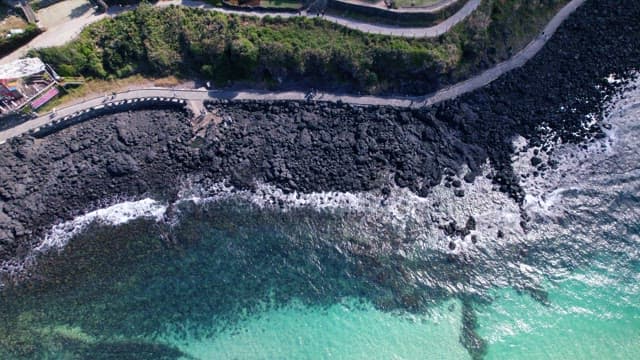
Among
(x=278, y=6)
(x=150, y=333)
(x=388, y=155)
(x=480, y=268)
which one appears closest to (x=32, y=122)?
(x=150, y=333)

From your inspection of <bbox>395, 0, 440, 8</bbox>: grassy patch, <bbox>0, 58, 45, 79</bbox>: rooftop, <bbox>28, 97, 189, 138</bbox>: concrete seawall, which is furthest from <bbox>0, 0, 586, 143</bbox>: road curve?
<bbox>395, 0, 440, 8</bbox>: grassy patch

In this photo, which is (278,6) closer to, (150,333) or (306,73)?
(306,73)

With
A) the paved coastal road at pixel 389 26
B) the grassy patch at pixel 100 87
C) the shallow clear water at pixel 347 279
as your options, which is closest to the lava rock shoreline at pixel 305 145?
the shallow clear water at pixel 347 279

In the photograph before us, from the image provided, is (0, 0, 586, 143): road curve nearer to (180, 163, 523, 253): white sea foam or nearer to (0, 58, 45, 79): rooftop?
(0, 58, 45, 79): rooftop

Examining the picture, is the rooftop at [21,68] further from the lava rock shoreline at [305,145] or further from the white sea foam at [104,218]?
the white sea foam at [104,218]

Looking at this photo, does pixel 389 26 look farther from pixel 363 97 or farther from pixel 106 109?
pixel 106 109
